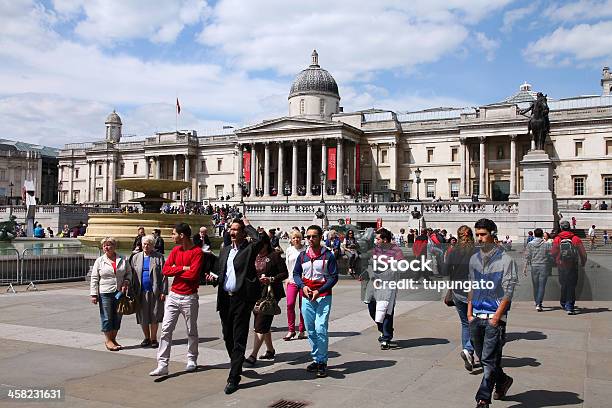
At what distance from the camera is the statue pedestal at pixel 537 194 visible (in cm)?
2928

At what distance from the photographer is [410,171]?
74438 millimetres

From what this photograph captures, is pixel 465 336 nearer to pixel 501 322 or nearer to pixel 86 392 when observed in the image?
pixel 501 322

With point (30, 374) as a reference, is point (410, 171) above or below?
above

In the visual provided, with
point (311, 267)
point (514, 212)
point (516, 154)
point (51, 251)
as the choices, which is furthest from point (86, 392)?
point (516, 154)

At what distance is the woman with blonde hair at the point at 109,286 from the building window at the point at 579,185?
6423cm

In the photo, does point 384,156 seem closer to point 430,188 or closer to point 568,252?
point 430,188

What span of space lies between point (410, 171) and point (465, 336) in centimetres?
6713

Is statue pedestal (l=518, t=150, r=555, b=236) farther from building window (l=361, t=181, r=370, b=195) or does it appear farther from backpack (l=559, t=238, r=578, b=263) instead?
building window (l=361, t=181, r=370, b=195)

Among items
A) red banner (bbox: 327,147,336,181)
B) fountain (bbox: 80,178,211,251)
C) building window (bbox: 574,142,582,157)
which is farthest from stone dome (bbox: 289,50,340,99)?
fountain (bbox: 80,178,211,251)

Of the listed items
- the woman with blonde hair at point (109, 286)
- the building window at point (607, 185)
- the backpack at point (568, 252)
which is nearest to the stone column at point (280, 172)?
the building window at point (607, 185)

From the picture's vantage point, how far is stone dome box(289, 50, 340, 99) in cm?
7838

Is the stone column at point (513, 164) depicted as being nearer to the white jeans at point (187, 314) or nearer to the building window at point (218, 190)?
the building window at point (218, 190)

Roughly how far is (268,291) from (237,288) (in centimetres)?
95

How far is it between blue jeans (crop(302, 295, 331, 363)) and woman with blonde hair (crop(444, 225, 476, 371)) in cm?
196
